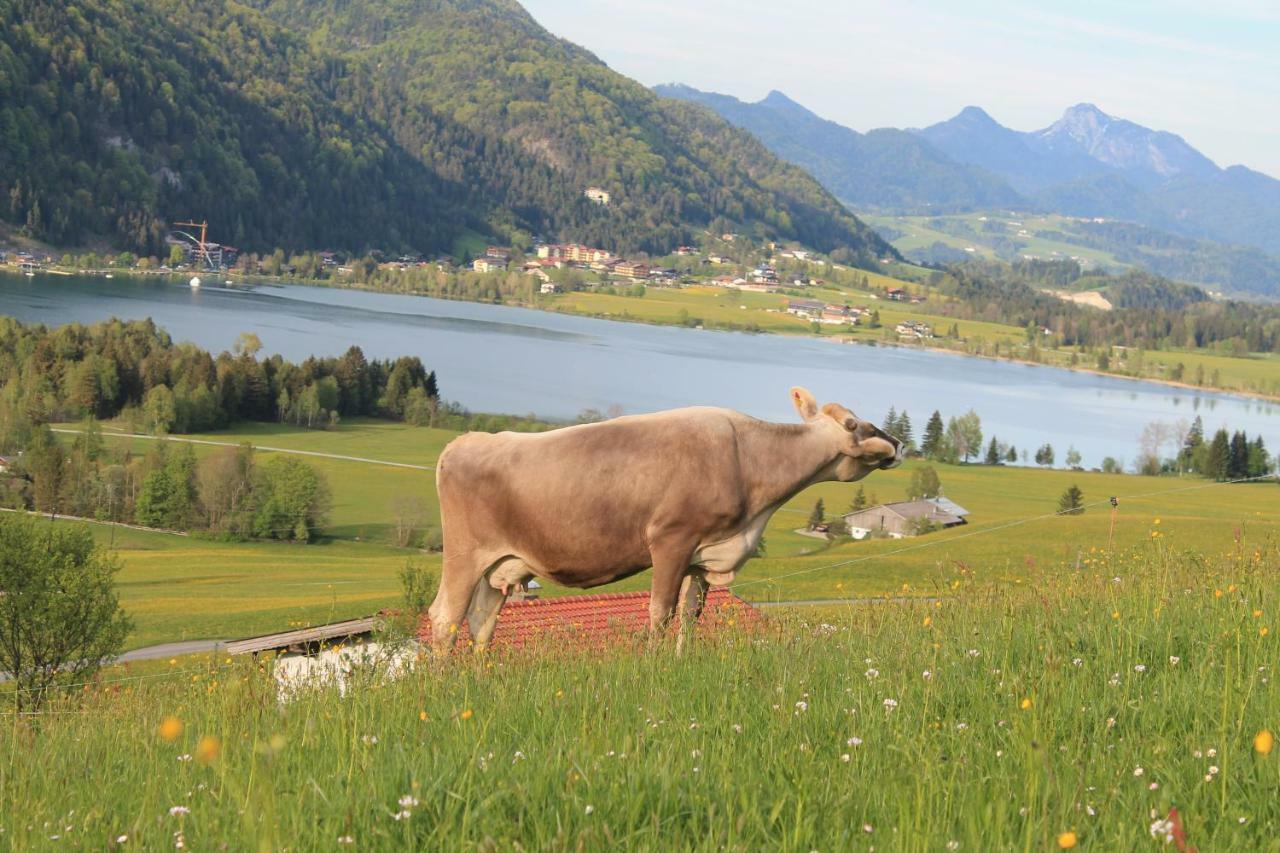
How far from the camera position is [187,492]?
56875mm

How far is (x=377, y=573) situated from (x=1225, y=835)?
38871mm

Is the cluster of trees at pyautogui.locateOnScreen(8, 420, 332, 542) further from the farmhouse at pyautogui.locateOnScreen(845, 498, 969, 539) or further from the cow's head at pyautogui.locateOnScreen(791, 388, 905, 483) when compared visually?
the cow's head at pyautogui.locateOnScreen(791, 388, 905, 483)

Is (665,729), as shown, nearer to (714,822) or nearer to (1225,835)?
(714,822)

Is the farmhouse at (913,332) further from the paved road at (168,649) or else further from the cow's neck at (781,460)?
the cow's neck at (781,460)

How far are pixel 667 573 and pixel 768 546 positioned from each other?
45869 mm

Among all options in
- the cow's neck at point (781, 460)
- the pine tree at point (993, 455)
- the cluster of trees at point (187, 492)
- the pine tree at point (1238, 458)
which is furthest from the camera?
the pine tree at point (993, 455)

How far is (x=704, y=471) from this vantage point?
263 inches

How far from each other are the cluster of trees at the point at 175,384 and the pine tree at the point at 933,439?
32932 millimetres

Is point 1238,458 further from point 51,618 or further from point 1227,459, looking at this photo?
point 51,618

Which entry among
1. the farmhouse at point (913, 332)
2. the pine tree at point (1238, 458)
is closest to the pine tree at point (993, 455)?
the pine tree at point (1238, 458)

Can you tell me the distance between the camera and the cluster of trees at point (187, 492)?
5497cm

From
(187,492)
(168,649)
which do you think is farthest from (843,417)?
(187,492)

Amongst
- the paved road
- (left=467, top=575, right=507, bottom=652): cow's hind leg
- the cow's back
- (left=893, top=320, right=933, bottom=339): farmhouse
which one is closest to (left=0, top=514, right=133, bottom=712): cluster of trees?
the paved road

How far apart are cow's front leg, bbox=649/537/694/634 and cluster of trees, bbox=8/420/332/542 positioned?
49.7m
